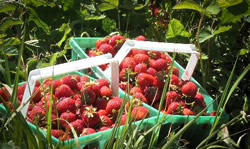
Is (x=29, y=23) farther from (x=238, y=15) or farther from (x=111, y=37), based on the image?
(x=238, y=15)

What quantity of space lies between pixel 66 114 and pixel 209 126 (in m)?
0.54

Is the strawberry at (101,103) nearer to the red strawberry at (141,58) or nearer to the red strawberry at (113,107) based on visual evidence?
the red strawberry at (113,107)

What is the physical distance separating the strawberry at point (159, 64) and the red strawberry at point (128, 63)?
8 centimetres

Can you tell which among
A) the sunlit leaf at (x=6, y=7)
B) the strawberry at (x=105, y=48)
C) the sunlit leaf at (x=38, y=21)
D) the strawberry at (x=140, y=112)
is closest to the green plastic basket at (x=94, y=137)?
the strawberry at (x=140, y=112)

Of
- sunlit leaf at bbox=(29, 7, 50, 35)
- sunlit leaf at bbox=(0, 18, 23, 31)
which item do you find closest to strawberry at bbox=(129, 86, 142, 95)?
sunlit leaf at bbox=(0, 18, 23, 31)

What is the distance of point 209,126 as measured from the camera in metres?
1.87

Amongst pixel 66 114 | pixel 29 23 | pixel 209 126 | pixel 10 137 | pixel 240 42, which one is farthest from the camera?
pixel 29 23

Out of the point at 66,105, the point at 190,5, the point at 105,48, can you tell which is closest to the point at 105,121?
the point at 66,105

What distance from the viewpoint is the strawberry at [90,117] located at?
1.75 meters

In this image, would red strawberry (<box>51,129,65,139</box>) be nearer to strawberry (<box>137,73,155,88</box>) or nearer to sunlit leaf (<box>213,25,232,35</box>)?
strawberry (<box>137,73,155,88</box>)

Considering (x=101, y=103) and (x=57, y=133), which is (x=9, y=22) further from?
(x=57, y=133)

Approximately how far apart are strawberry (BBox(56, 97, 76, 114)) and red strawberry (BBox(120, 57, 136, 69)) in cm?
38

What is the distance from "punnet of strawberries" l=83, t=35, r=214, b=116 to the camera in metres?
1.92

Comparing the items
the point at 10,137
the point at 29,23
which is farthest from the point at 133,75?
the point at 29,23
